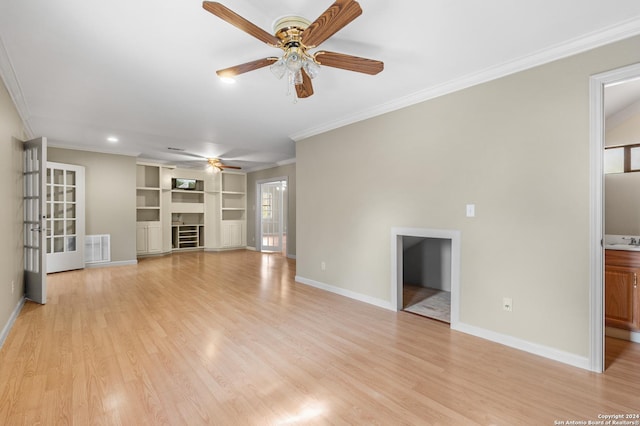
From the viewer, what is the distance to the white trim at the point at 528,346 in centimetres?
233

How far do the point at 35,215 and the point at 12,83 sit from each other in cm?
167

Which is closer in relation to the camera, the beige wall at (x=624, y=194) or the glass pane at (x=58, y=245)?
the beige wall at (x=624, y=194)

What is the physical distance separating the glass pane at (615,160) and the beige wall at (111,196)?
27.4ft

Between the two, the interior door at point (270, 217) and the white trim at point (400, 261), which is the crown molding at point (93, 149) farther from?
the white trim at point (400, 261)

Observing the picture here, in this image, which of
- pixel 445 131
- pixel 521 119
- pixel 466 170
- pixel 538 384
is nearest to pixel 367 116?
pixel 445 131

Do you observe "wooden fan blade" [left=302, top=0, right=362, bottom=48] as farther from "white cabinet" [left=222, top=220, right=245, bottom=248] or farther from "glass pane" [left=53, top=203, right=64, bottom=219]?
"white cabinet" [left=222, top=220, right=245, bottom=248]

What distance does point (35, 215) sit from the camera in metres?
3.80

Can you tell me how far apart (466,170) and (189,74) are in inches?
114

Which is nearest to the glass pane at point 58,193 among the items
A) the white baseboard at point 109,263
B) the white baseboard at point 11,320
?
the white baseboard at point 109,263

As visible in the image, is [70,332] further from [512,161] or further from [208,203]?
[208,203]

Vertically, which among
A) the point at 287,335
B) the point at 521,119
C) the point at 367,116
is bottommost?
the point at 287,335

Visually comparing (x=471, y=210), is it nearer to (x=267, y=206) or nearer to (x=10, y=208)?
(x=10, y=208)

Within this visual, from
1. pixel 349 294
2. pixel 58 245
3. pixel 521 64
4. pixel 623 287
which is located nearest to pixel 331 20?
pixel 521 64

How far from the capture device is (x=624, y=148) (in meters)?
3.34
